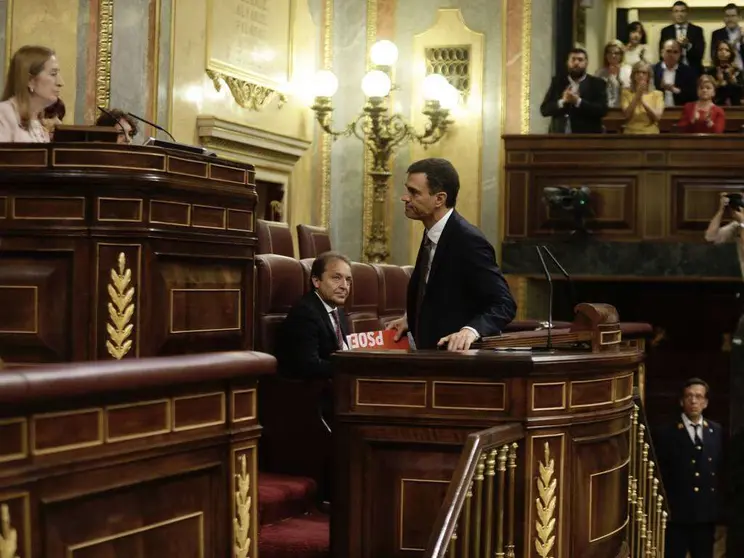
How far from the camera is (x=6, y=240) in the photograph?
393cm

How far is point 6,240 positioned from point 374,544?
59.2 inches

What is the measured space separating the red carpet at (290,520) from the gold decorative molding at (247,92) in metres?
4.06

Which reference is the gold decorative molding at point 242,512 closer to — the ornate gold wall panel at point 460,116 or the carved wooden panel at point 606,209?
the carved wooden panel at point 606,209

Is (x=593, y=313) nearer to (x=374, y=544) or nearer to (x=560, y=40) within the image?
(x=374, y=544)

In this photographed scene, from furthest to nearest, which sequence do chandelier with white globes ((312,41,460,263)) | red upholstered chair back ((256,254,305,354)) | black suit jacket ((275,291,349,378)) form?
chandelier with white globes ((312,41,460,263)) < red upholstered chair back ((256,254,305,354)) < black suit jacket ((275,291,349,378))

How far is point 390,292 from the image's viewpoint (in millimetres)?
6738

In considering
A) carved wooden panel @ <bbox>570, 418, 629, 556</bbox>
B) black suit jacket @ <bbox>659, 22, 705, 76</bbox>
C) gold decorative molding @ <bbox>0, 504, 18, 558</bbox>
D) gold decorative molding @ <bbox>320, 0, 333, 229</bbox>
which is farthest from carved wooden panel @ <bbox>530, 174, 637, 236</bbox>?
gold decorative molding @ <bbox>0, 504, 18, 558</bbox>

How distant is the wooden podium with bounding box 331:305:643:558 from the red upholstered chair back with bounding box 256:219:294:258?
2399mm

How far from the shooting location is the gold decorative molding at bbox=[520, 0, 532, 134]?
9961 millimetres

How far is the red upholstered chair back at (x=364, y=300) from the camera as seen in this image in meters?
6.02

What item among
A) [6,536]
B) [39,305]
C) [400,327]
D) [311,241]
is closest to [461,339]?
[400,327]

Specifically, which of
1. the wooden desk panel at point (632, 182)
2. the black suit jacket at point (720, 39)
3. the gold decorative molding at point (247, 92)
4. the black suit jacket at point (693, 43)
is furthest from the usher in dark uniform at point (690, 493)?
the black suit jacket at point (720, 39)

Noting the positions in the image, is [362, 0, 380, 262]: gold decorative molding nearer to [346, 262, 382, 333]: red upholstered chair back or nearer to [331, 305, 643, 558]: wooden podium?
[346, 262, 382, 333]: red upholstered chair back

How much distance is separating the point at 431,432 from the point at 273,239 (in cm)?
A: 275
